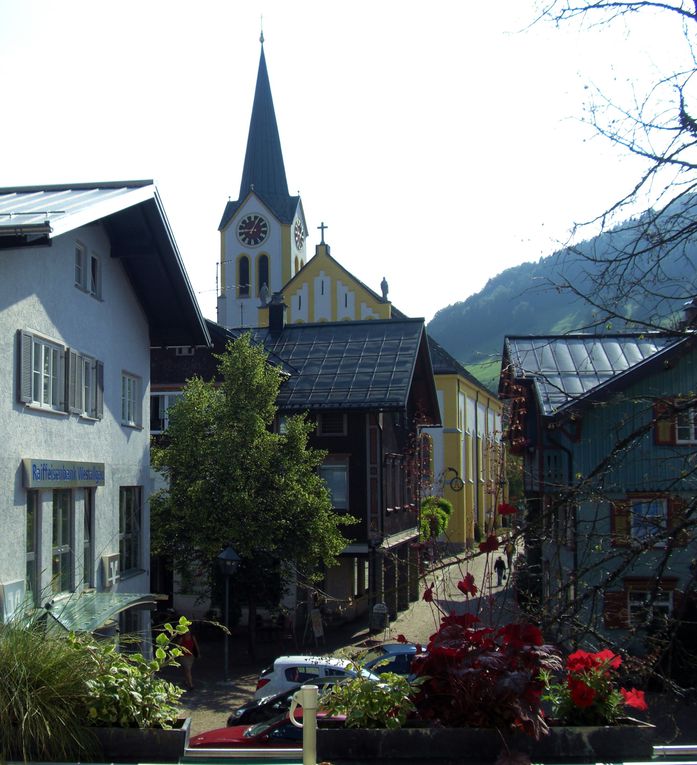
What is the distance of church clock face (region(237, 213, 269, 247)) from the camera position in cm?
7006

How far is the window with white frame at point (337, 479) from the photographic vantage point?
28.9 metres

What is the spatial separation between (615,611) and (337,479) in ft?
73.1

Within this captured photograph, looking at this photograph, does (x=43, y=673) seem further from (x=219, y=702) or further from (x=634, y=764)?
(x=219, y=702)

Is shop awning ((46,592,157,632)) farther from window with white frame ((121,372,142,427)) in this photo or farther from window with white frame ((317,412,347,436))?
window with white frame ((317,412,347,436))

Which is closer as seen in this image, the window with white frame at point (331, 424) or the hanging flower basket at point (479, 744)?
the hanging flower basket at point (479, 744)

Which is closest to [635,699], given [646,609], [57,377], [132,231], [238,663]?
[646,609]

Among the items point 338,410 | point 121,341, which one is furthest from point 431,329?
point 121,341

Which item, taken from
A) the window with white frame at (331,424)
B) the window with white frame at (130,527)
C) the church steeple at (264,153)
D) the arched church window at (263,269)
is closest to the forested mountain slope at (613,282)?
the window with white frame at (130,527)

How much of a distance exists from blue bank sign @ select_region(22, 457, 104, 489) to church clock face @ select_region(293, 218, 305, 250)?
180ft

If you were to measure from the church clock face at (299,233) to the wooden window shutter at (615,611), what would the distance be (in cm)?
6494

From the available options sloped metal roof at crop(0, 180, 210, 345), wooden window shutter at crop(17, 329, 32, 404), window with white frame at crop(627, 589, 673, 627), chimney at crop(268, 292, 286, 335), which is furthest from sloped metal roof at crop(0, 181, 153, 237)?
chimney at crop(268, 292, 286, 335)

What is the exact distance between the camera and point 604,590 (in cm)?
600

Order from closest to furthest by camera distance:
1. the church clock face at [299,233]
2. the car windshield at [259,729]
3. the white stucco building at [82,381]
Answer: the car windshield at [259,729] < the white stucco building at [82,381] < the church clock face at [299,233]

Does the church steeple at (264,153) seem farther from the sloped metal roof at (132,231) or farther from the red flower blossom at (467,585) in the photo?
the red flower blossom at (467,585)
